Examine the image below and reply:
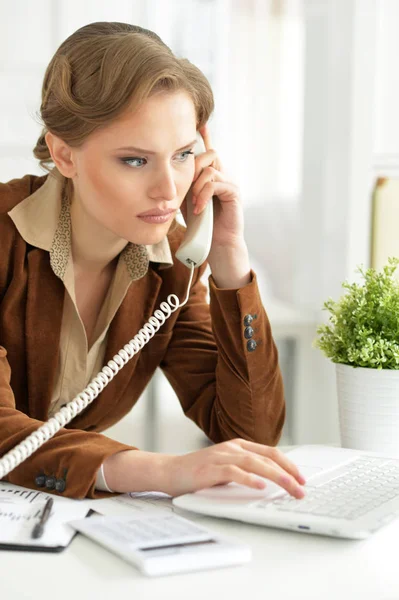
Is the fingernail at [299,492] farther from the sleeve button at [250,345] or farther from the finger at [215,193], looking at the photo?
the finger at [215,193]

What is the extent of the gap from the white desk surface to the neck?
66cm

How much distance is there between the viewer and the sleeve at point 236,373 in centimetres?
149

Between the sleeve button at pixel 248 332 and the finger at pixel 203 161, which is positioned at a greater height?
the finger at pixel 203 161

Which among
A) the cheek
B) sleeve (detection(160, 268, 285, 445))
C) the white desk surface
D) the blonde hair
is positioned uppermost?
the blonde hair

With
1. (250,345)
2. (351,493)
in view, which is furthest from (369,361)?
(351,493)

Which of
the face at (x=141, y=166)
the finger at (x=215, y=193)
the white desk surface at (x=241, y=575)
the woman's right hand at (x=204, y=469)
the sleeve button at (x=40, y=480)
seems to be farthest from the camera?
the finger at (x=215, y=193)

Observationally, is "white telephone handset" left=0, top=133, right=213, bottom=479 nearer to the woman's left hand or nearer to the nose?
the woman's left hand

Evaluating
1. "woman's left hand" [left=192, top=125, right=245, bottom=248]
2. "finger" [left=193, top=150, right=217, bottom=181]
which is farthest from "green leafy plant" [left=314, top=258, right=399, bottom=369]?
"finger" [left=193, top=150, right=217, bottom=181]

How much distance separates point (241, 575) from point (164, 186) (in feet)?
2.09

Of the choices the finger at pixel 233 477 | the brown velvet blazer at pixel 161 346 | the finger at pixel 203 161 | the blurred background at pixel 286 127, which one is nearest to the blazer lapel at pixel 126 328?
the brown velvet blazer at pixel 161 346

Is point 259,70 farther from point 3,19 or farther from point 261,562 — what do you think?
point 261,562

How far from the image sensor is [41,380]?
5.04 ft

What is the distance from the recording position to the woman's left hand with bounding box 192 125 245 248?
153cm

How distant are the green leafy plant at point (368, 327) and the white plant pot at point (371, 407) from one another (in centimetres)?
2
